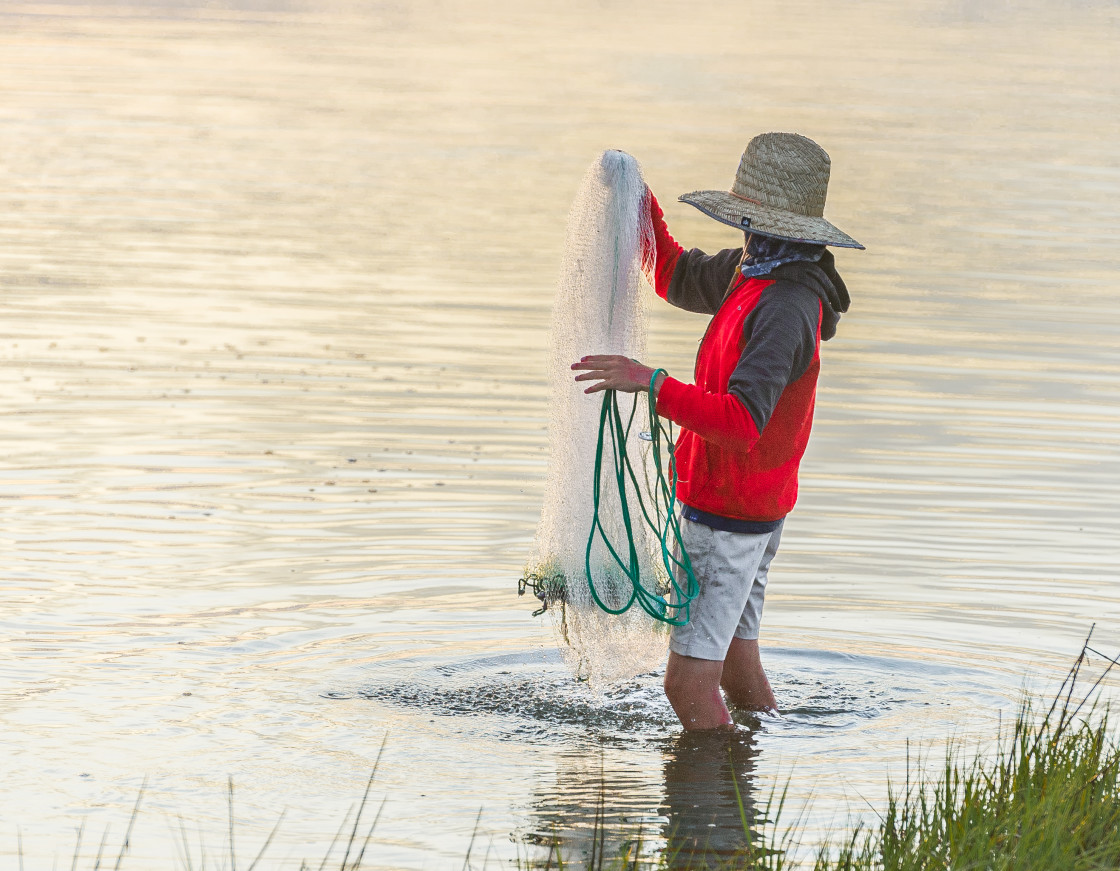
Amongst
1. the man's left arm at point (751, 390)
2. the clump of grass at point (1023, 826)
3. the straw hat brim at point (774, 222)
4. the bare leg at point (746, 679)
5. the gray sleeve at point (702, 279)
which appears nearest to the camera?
the clump of grass at point (1023, 826)

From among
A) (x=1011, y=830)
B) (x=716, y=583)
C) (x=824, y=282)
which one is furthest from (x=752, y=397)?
(x=1011, y=830)

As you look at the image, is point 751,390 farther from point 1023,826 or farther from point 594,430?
point 1023,826

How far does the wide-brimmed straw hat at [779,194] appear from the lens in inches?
218

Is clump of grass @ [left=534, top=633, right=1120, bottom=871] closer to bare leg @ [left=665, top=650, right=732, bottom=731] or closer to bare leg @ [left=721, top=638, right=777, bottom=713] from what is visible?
bare leg @ [left=665, top=650, right=732, bottom=731]

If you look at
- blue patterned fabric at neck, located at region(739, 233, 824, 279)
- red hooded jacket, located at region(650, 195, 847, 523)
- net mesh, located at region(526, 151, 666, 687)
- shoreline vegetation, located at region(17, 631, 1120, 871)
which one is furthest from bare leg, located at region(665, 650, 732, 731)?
blue patterned fabric at neck, located at region(739, 233, 824, 279)

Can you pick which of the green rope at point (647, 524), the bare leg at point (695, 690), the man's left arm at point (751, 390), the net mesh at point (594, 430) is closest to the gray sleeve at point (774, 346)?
the man's left arm at point (751, 390)

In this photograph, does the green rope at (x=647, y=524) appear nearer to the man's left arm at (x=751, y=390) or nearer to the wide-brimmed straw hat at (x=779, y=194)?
the man's left arm at (x=751, y=390)

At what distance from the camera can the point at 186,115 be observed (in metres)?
29.2

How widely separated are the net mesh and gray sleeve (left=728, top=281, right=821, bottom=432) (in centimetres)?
59

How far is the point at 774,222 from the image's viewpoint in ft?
18.2

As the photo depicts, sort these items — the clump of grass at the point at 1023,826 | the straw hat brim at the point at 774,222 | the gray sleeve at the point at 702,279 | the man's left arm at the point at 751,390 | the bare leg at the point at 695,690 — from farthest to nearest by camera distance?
the gray sleeve at the point at 702,279 < the bare leg at the point at 695,690 < the straw hat brim at the point at 774,222 < the man's left arm at the point at 751,390 < the clump of grass at the point at 1023,826

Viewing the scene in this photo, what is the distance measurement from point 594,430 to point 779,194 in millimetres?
980

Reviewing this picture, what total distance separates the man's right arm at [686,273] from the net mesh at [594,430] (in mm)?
135

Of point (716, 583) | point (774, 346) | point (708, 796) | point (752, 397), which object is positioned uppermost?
point (774, 346)
